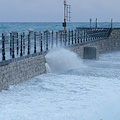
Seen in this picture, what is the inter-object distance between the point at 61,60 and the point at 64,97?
7.45 m

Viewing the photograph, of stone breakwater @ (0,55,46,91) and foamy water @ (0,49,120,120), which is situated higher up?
stone breakwater @ (0,55,46,91)

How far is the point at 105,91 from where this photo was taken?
1168 centimetres

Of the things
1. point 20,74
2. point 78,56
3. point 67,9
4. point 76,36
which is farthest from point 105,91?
point 67,9

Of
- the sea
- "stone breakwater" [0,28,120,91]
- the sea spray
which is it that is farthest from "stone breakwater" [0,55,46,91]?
the sea spray

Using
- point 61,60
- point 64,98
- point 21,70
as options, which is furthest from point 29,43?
point 64,98

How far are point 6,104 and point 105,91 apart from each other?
11.7ft

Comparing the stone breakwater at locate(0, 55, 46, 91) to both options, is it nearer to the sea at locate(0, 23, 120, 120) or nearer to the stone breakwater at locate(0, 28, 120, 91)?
the stone breakwater at locate(0, 28, 120, 91)

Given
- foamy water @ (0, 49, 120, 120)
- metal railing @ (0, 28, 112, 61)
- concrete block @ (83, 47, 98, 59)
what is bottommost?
foamy water @ (0, 49, 120, 120)

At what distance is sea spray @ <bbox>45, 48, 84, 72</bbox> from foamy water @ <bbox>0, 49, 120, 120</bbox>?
1.16 metres

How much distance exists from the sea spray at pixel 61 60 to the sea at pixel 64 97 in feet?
0.34

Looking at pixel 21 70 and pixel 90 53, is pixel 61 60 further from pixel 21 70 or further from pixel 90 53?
pixel 90 53

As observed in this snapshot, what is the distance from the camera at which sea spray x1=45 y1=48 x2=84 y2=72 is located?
1670 cm

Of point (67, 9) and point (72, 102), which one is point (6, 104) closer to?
point (72, 102)

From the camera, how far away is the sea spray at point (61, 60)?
1670 cm
